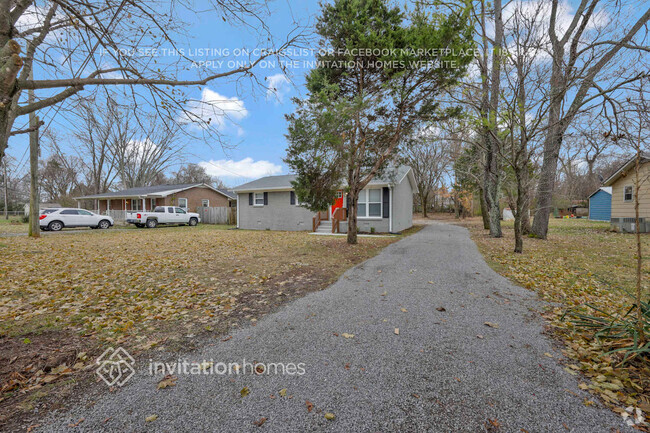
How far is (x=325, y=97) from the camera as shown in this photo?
7766 millimetres

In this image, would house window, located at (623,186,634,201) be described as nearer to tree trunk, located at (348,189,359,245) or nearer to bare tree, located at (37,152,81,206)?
tree trunk, located at (348,189,359,245)

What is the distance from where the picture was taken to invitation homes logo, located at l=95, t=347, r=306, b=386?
2395 mm

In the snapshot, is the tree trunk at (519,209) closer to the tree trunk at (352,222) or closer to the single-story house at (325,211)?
the single-story house at (325,211)

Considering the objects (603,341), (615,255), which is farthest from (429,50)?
(615,255)

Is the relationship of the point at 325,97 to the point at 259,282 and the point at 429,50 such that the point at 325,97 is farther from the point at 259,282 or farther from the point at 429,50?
the point at 259,282

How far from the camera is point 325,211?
50.2 ft

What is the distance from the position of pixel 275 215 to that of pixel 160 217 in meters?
9.26

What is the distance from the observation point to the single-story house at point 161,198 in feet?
75.4

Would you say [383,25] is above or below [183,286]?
above

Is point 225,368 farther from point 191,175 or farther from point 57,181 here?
point 57,181

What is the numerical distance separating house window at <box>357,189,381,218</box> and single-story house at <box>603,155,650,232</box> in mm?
12647

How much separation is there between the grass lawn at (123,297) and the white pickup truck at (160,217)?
10862mm

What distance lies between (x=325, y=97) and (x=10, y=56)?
21.5 feet

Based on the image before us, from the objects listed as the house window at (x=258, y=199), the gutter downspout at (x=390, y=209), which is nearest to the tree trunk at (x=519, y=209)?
the gutter downspout at (x=390, y=209)
